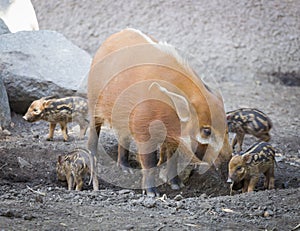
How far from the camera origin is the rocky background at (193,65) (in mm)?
4168

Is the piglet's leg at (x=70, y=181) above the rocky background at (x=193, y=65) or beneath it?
beneath

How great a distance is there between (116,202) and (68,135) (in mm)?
2718

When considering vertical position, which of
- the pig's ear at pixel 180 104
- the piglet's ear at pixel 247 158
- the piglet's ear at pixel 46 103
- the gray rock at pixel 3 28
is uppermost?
the gray rock at pixel 3 28

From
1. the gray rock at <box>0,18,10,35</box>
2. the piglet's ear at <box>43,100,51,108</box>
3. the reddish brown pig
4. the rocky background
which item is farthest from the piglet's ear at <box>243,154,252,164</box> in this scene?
the gray rock at <box>0,18,10,35</box>

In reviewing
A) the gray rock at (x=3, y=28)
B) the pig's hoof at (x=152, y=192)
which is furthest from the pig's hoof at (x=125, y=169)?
the gray rock at (x=3, y=28)

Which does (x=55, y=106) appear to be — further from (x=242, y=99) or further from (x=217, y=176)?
(x=242, y=99)

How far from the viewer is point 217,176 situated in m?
5.83

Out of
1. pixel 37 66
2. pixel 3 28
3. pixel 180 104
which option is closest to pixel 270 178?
pixel 180 104

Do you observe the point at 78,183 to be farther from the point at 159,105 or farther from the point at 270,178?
the point at 270,178

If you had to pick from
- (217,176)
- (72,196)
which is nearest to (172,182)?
(217,176)

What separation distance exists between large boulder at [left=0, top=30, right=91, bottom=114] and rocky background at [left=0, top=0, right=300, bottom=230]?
12 mm

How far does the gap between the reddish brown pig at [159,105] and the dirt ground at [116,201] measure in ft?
1.40

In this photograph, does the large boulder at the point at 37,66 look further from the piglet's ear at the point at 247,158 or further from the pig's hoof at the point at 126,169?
the piglet's ear at the point at 247,158

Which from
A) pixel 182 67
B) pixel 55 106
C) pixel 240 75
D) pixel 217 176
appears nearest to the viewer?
pixel 182 67
